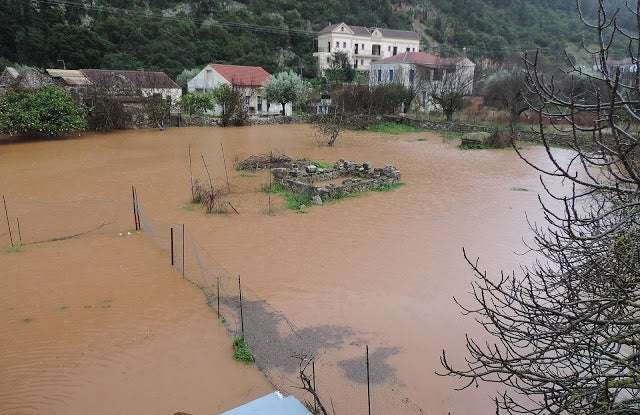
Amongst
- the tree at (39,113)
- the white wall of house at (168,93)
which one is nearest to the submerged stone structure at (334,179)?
the tree at (39,113)

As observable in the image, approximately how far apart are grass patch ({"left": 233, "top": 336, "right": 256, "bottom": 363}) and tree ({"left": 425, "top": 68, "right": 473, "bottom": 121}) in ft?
93.3

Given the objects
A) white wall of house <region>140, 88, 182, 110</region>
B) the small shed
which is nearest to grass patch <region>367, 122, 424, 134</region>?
white wall of house <region>140, 88, 182, 110</region>

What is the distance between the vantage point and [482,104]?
38906 millimetres

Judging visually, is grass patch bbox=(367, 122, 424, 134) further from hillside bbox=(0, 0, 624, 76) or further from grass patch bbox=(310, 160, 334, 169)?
hillside bbox=(0, 0, 624, 76)

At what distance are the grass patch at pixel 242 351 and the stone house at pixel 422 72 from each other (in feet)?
116

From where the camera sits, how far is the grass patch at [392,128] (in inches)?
1217

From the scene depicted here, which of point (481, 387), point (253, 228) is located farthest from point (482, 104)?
point (481, 387)

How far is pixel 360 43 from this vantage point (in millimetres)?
58906

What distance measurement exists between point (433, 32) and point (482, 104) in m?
34.4

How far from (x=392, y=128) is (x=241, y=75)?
14.3 metres

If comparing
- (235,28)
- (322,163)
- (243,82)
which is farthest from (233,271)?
(235,28)

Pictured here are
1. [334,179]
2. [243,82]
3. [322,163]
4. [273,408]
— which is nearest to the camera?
[273,408]

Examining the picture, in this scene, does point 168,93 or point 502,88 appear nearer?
point 168,93

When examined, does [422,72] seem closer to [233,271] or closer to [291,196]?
[291,196]
